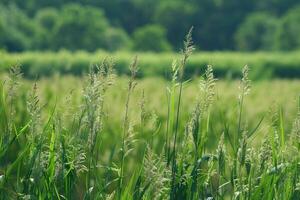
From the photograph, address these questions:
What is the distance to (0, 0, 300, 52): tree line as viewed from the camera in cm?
5512

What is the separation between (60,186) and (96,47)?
2118 inches

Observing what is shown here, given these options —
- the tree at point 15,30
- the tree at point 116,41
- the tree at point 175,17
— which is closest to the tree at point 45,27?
the tree at point 15,30

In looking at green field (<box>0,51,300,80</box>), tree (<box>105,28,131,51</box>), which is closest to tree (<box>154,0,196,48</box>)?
tree (<box>105,28,131,51</box>)

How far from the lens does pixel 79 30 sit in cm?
5509

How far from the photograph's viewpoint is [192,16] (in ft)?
214

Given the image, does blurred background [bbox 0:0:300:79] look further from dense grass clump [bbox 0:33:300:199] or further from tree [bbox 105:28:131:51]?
dense grass clump [bbox 0:33:300:199]

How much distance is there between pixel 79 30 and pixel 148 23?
15.5m

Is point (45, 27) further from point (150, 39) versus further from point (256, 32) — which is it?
point (256, 32)

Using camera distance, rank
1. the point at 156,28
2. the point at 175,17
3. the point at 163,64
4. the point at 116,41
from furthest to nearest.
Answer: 1. the point at 175,17
2. the point at 116,41
3. the point at 156,28
4. the point at 163,64


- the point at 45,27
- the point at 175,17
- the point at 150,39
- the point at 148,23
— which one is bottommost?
the point at 150,39

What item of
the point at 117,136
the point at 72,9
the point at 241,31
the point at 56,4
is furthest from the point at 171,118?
the point at 56,4

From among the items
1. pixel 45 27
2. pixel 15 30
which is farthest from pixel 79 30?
pixel 45 27

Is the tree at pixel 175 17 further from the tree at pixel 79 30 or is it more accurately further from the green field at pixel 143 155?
the green field at pixel 143 155

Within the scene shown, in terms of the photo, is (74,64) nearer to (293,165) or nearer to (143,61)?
(143,61)
